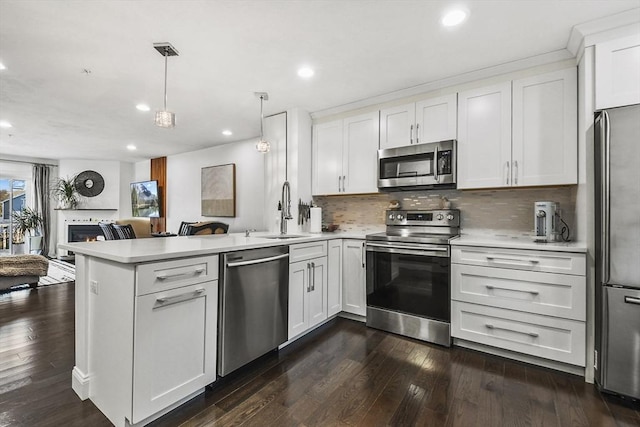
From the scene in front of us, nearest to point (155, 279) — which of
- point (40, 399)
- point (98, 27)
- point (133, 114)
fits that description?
point (40, 399)

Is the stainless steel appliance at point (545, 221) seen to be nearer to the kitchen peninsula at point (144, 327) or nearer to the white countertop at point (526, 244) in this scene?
the white countertop at point (526, 244)

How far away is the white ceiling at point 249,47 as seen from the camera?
194 centimetres

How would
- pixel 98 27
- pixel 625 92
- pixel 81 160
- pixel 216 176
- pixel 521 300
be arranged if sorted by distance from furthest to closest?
pixel 81 160
pixel 216 176
pixel 521 300
pixel 98 27
pixel 625 92

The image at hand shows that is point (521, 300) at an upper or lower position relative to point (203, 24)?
lower

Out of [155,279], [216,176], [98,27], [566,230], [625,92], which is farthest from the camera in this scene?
[216,176]

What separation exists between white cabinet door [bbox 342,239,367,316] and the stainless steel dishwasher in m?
0.94

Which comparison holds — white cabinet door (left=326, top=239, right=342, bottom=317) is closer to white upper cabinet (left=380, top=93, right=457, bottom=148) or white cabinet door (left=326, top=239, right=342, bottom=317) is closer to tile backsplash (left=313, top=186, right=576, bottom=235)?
tile backsplash (left=313, top=186, right=576, bottom=235)

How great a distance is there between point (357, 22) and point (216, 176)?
14.8 feet

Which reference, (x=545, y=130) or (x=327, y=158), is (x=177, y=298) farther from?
(x=545, y=130)

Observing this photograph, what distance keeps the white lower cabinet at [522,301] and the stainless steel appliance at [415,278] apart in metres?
0.10

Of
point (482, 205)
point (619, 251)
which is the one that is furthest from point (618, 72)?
point (482, 205)

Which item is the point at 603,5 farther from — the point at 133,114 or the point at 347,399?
the point at 133,114

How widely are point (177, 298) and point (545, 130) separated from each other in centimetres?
304

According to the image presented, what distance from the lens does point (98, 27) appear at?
6.99 ft
